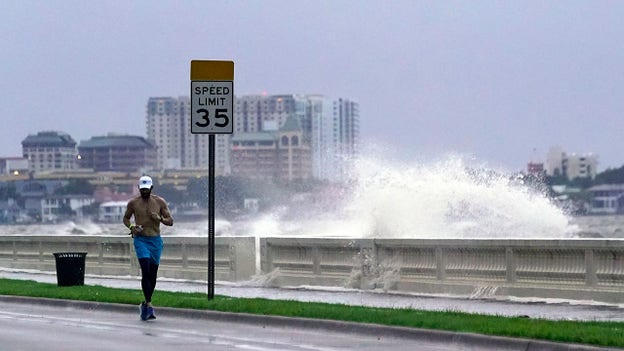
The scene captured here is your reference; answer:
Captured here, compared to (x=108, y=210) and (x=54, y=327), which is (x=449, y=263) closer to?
(x=54, y=327)

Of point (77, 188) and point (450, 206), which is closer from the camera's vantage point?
point (450, 206)

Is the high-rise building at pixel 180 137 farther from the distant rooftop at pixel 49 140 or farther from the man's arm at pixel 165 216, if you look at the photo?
the man's arm at pixel 165 216

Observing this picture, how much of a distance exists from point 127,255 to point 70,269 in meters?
6.87

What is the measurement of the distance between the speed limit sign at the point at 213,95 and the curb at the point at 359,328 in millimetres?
3000

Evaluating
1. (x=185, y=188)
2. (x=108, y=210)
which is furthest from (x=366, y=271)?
(x=108, y=210)

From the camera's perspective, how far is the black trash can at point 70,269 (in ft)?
98.0

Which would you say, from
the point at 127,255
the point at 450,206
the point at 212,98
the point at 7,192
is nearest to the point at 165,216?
the point at 212,98

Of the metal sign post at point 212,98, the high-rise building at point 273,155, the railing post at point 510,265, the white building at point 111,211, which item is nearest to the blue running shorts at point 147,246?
the metal sign post at point 212,98

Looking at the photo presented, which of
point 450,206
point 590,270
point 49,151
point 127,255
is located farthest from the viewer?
point 49,151

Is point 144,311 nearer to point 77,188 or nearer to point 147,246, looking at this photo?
point 147,246

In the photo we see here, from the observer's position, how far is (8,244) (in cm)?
4347

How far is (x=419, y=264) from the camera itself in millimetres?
26625

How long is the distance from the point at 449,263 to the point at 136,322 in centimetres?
641

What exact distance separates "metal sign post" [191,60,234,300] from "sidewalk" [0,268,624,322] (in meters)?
3.14
